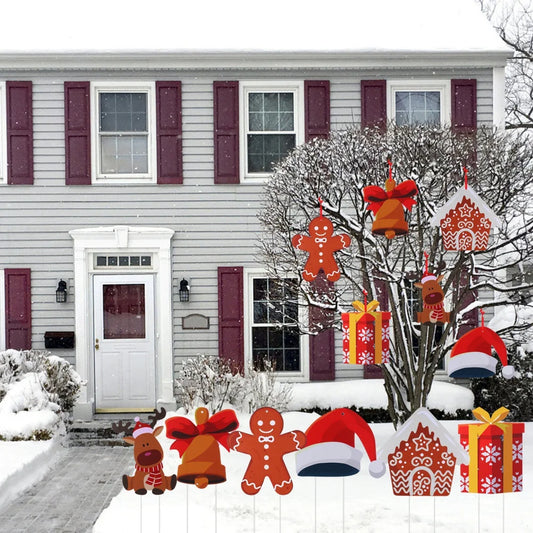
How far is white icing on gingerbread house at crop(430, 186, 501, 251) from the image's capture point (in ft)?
15.2

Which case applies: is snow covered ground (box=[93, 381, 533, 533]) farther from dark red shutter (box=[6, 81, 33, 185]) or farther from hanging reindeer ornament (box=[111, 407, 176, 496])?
dark red shutter (box=[6, 81, 33, 185])

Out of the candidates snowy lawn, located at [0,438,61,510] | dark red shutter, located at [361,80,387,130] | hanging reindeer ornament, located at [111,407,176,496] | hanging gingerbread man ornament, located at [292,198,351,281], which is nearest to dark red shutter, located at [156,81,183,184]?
dark red shutter, located at [361,80,387,130]

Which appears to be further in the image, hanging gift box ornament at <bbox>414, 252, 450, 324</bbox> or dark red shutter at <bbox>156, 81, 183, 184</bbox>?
dark red shutter at <bbox>156, 81, 183, 184</bbox>

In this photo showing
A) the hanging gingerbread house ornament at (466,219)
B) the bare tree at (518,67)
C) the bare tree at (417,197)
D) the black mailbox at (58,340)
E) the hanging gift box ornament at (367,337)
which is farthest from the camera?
the bare tree at (518,67)

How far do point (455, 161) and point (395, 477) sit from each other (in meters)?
3.63

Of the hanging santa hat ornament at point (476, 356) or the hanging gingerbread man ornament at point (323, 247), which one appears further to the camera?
the hanging gingerbread man ornament at point (323, 247)

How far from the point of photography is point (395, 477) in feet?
14.2

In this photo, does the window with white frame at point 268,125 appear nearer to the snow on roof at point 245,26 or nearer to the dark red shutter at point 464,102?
the snow on roof at point 245,26

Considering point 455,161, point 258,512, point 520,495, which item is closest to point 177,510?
point 258,512

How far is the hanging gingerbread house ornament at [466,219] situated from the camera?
4.63 metres

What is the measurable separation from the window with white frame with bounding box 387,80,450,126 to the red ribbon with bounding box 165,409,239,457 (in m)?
7.56

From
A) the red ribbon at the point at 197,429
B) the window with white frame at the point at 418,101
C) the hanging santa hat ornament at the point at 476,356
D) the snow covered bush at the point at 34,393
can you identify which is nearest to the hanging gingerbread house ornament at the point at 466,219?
the hanging santa hat ornament at the point at 476,356

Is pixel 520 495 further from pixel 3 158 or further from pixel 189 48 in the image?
pixel 3 158

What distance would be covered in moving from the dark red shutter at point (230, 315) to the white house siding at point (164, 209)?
0.35 feet
